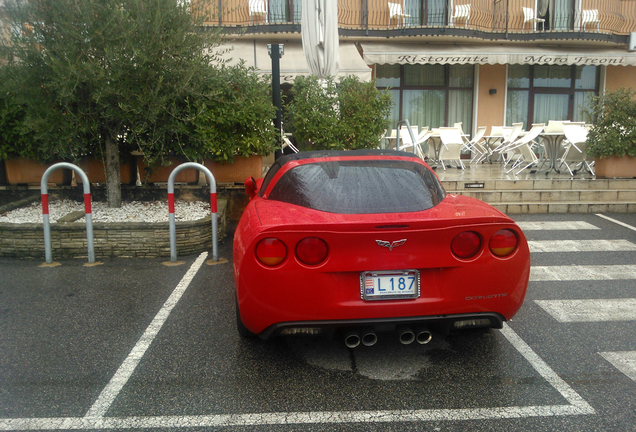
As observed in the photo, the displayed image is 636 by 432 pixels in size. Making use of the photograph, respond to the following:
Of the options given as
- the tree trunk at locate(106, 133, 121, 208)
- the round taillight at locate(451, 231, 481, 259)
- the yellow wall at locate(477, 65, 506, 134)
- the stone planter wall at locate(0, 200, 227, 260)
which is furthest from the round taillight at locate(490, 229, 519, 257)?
the yellow wall at locate(477, 65, 506, 134)

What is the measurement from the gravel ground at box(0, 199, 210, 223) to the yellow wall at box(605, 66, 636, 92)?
16592 millimetres

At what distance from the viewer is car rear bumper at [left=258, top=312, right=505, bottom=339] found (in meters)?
3.22

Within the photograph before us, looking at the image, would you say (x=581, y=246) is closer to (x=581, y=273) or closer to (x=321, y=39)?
(x=581, y=273)

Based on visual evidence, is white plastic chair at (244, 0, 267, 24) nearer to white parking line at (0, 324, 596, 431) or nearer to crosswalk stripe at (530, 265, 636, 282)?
crosswalk stripe at (530, 265, 636, 282)

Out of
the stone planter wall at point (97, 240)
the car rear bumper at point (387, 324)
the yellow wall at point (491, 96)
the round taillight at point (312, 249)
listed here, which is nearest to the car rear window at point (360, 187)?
the round taillight at point (312, 249)

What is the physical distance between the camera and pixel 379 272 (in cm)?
321

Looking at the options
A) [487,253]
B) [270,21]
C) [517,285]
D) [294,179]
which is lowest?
[517,285]

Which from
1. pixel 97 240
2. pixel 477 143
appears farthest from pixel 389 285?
pixel 477 143

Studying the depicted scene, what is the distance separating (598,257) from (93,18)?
6909 mm

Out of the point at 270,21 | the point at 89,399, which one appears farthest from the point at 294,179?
the point at 270,21

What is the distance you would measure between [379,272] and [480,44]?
627 inches

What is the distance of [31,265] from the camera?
612 centimetres

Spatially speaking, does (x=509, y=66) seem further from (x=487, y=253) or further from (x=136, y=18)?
(x=487, y=253)

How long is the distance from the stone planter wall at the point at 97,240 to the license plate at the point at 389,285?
3.78m
